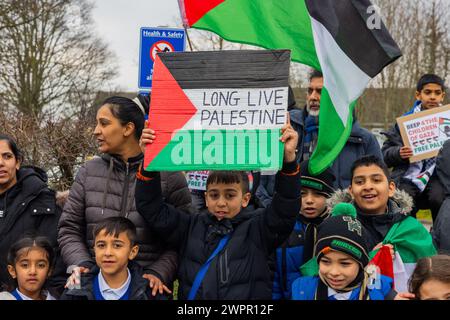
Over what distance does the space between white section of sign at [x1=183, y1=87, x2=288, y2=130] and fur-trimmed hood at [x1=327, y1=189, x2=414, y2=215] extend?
96 cm

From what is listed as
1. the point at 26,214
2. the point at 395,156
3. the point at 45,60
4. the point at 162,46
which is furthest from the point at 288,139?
the point at 45,60

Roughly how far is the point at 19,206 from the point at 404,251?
105 inches

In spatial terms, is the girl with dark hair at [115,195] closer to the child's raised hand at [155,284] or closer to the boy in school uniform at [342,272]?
the child's raised hand at [155,284]

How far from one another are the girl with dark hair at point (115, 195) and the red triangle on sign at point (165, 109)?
463 mm

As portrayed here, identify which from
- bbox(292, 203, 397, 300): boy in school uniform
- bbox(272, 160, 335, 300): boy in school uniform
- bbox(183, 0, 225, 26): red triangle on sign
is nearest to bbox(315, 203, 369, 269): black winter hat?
bbox(292, 203, 397, 300): boy in school uniform

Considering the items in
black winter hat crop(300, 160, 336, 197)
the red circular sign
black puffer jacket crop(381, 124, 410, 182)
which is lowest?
black winter hat crop(300, 160, 336, 197)

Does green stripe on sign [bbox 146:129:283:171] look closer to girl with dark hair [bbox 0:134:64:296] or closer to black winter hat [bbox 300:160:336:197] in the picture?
black winter hat [bbox 300:160:336:197]

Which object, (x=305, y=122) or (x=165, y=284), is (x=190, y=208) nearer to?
(x=165, y=284)

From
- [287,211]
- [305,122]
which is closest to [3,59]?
[305,122]

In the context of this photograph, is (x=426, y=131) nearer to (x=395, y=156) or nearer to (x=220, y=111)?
(x=395, y=156)

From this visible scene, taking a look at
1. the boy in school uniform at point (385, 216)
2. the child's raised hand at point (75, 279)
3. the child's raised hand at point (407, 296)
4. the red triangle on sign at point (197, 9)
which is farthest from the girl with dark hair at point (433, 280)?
the red triangle on sign at point (197, 9)

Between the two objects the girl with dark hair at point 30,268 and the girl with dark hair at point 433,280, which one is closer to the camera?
Answer: the girl with dark hair at point 433,280

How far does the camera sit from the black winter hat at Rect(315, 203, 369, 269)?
3.67 meters

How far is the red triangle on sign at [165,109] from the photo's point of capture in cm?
363
